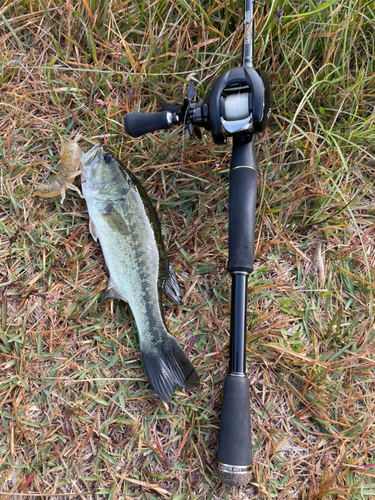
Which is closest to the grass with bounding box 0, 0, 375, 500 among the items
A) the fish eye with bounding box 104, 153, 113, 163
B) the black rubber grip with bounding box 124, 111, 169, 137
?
the fish eye with bounding box 104, 153, 113, 163

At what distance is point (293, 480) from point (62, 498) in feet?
5.07

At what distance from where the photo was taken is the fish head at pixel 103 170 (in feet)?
8.71

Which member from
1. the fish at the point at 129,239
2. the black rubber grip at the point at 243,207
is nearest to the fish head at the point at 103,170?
the fish at the point at 129,239

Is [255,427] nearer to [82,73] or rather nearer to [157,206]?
[157,206]

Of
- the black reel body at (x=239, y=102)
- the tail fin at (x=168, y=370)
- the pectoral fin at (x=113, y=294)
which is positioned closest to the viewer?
the black reel body at (x=239, y=102)

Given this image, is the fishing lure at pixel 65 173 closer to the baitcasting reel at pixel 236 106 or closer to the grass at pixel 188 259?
the grass at pixel 188 259

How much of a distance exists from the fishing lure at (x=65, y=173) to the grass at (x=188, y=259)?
0.30 feet

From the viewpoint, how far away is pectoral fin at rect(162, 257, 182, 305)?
8.72 feet

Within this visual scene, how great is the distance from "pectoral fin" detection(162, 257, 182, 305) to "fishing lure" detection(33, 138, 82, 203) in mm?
880

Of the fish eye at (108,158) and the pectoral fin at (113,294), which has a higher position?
the fish eye at (108,158)

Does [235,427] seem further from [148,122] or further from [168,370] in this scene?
[148,122]

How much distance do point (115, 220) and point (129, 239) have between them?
17cm

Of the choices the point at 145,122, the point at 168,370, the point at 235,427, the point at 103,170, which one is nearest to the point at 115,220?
the point at 103,170

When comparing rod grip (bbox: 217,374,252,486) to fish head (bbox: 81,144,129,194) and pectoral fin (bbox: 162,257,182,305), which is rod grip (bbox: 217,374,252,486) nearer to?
pectoral fin (bbox: 162,257,182,305)
